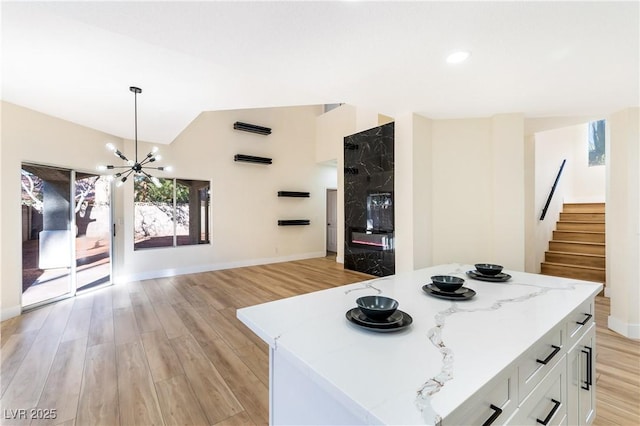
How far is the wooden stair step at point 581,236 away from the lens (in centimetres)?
516

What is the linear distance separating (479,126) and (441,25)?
247cm

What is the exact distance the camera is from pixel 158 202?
19.1ft

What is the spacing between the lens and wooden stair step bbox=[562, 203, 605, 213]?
5.70 metres

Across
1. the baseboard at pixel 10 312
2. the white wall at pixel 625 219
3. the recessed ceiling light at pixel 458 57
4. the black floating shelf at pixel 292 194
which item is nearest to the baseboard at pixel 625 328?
the white wall at pixel 625 219

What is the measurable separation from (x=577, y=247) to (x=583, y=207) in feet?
4.52

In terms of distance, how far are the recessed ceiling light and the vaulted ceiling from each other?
6 cm

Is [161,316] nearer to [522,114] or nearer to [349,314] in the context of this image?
[349,314]

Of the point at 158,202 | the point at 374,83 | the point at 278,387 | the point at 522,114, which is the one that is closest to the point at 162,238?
the point at 158,202

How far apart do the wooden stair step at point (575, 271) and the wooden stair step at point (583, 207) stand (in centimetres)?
174

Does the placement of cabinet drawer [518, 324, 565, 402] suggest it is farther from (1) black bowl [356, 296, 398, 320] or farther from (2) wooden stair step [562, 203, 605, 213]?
(2) wooden stair step [562, 203, 605, 213]

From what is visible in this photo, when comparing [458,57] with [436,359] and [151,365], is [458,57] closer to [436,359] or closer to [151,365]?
[436,359]

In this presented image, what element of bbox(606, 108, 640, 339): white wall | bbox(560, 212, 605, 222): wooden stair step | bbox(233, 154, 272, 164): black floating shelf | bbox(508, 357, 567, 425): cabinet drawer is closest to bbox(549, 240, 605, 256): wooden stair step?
bbox(560, 212, 605, 222): wooden stair step

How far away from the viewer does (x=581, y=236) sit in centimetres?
541

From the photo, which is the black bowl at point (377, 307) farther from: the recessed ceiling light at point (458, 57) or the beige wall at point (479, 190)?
the beige wall at point (479, 190)
